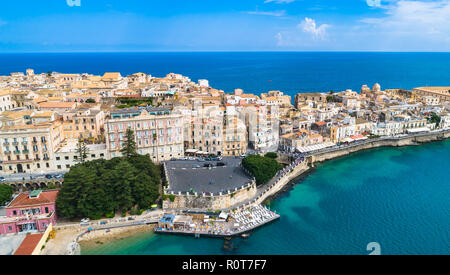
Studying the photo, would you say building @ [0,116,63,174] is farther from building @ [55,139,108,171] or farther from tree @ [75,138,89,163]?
tree @ [75,138,89,163]

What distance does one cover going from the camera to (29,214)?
32.1m

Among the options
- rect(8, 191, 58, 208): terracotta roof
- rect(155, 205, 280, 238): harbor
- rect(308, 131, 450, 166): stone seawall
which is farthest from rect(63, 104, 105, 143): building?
rect(308, 131, 450, 166): stone seawall

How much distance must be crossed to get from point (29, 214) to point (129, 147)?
47.2 ft

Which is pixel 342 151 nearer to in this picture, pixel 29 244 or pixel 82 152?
pixel 82 152

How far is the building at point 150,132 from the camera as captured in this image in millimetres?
44125

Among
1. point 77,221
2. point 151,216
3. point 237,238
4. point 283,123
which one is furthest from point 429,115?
point 77,221

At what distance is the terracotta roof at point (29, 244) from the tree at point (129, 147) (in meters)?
15.4

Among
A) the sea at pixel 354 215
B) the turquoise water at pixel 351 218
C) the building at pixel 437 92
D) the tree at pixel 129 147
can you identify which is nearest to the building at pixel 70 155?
the tree at pixel 129 147

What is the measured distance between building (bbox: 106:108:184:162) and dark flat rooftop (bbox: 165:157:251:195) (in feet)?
9.97

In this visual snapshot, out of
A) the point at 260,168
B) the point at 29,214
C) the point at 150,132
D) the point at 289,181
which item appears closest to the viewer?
the point at 29,214

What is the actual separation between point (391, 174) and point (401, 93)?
60.4 metres

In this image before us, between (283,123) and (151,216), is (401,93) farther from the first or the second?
(151,216)

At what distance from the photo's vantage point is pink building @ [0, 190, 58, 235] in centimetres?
3091

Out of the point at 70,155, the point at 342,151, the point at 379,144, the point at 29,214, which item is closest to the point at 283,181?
the point at 342,151
